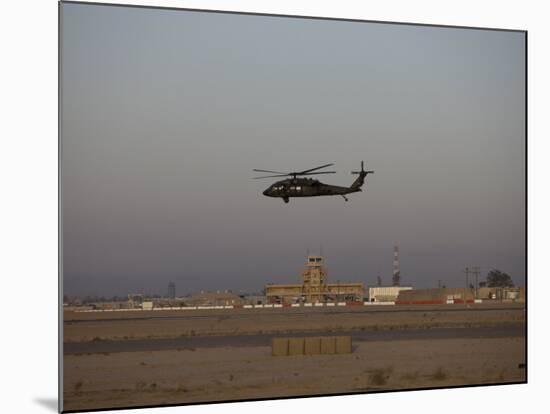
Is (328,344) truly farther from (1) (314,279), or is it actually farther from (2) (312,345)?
(1) (314,279)

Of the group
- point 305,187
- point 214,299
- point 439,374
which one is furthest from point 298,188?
point 439,374

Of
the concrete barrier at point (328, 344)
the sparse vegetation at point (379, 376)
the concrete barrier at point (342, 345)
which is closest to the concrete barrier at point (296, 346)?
the concrete barrier at point (328, 344)

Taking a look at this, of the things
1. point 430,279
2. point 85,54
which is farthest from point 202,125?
point 430,279

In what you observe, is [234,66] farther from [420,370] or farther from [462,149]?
[420,370]

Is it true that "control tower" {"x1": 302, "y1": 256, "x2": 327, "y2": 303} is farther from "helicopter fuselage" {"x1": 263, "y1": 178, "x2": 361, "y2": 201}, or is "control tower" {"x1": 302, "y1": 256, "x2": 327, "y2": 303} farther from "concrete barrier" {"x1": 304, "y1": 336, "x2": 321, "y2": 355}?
"helicopter fuselage" {"x1": 263, "y1": 178, "x2": 361, "y2": 201}

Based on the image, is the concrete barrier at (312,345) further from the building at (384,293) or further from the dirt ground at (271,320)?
the building at (384,293)

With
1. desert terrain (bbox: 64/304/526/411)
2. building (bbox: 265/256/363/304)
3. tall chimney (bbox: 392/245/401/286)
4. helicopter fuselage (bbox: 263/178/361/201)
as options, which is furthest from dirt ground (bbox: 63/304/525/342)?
helicopter fuselage (bbox: 263/178/361/201)
